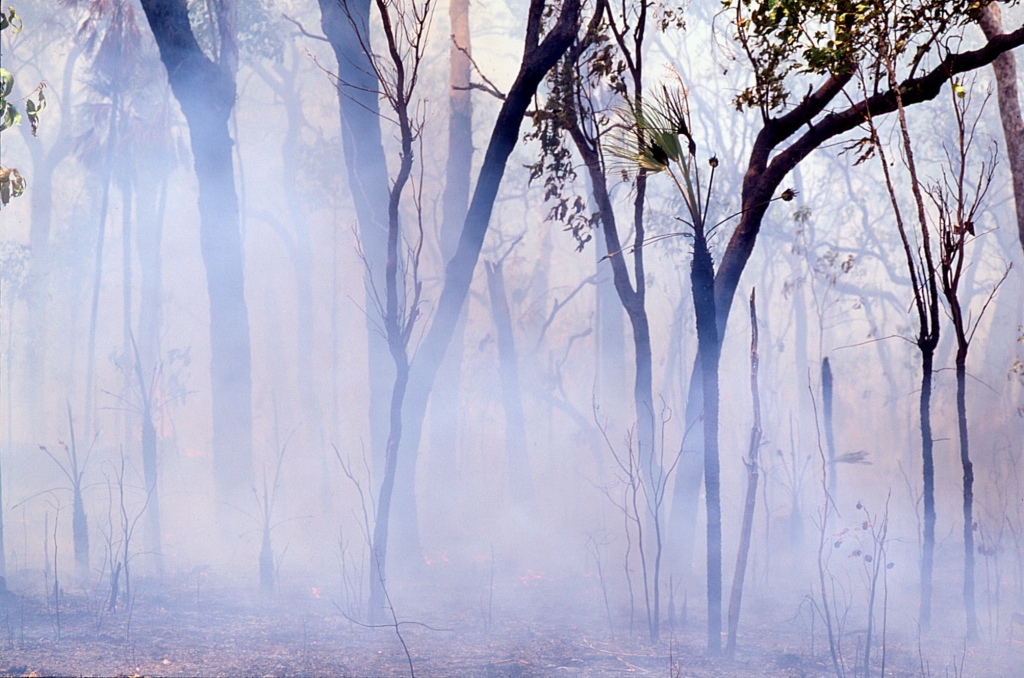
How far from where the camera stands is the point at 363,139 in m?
9.30

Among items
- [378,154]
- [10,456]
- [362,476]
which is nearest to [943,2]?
[378,154]

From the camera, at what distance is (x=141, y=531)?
14828 millimetres

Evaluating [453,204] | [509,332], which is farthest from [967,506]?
[509,332]

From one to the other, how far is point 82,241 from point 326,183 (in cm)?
742

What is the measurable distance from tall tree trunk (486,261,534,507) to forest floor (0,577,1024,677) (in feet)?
28.8

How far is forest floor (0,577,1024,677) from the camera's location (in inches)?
235

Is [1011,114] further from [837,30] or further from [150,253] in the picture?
[150,253]

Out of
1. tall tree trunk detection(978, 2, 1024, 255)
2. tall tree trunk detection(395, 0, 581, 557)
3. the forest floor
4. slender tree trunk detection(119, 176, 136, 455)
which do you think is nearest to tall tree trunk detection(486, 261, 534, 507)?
slender tree trunk detection(119, 176, 136, 455)

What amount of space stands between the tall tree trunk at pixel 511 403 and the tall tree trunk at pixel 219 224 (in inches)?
283

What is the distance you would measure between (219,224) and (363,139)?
5.89 feet

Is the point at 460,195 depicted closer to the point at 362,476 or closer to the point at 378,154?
the point at 378,154

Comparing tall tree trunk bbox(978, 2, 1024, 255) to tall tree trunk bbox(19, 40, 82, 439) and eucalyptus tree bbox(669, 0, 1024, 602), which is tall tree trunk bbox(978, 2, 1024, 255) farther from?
tall tree trunk bbox(19, 40, 82, 439)

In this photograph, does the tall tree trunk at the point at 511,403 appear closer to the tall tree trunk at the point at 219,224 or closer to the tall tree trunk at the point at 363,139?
the tall tree trunk at the point at 363,139

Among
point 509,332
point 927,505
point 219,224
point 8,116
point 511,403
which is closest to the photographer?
point 8,116
